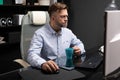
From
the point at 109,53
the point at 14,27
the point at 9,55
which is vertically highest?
the point at 109,53

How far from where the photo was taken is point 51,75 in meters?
1.31

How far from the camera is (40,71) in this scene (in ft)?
4.60

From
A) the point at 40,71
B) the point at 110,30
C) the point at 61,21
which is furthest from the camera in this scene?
the point at 61,21

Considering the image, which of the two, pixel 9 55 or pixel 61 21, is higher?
pixel 61 21

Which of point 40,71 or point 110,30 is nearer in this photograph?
point 110,30

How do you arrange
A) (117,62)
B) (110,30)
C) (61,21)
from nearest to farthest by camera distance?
(110,30) → (117,62) → (61,21)

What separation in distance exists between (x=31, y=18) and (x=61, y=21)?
1.56ft

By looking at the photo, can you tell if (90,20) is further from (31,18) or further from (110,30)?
(110,30)

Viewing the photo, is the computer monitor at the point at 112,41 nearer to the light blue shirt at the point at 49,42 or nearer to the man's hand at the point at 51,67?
the man's hand at the point at 51,67

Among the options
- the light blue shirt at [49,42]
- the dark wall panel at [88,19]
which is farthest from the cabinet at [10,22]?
the light blue shirt at [49,42]

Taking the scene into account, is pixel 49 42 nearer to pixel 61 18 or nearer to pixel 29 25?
pixel 61 18

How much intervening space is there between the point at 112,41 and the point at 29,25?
1.45 metres

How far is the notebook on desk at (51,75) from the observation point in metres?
1.27

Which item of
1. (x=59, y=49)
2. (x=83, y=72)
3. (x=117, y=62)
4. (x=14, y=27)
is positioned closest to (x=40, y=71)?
(x=83, y=72)
